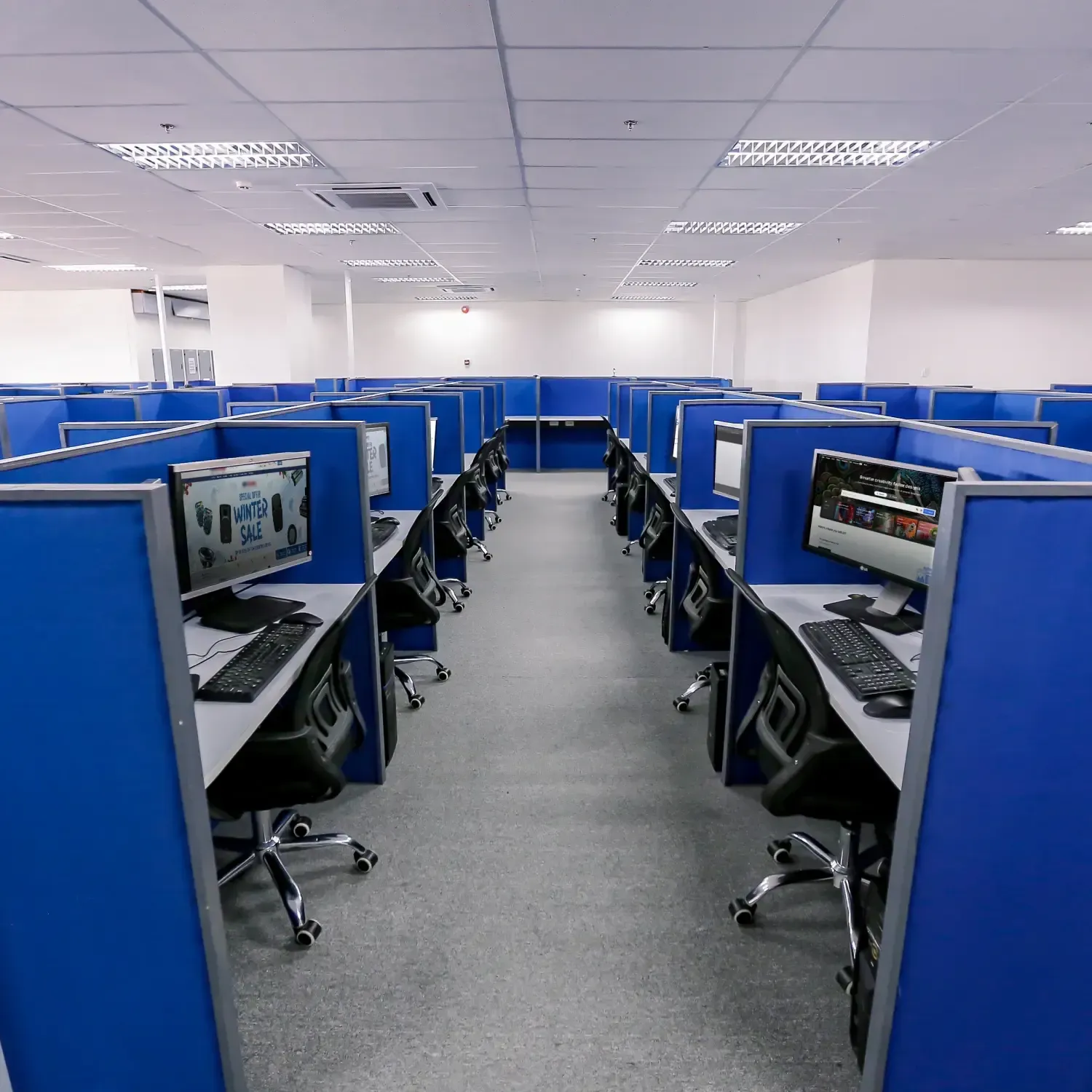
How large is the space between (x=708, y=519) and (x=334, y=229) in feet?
14.8

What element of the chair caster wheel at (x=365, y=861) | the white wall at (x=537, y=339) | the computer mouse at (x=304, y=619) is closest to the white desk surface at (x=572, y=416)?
the white wall at (x=537, y=339)

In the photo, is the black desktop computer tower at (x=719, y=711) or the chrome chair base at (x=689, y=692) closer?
the black desktop computer tower at (x=719, y=711)

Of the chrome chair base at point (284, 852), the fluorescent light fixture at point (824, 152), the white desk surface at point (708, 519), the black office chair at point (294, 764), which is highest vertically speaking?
the fluorescent light fixture at point (824, 152)

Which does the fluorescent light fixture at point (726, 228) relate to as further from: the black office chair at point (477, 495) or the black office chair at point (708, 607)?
the black office chair at point (708, 607)

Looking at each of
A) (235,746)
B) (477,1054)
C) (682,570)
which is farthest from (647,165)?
(477,1054)

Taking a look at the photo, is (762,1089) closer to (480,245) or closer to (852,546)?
(852,546)

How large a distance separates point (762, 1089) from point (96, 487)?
1564 mm

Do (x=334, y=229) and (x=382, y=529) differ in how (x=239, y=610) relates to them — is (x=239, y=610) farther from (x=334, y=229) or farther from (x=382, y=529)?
(x=334, y=229)

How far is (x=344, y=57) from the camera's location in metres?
2.85

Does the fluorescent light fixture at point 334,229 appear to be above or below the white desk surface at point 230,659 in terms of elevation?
above

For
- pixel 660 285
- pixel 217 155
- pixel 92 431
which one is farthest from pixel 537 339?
pixel 92 431

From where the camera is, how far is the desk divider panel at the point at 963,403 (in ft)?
16.3

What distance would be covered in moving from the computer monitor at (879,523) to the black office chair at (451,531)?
2097 millimetres

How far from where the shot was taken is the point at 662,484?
437cm
